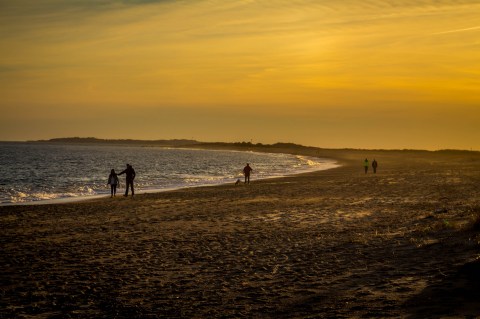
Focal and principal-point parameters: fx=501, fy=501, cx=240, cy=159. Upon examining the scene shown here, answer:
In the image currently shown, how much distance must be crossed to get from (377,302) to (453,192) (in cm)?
2248

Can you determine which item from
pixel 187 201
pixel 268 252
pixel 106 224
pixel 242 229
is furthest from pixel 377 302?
pixel 187 201

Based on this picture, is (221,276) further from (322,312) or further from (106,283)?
(322,312)

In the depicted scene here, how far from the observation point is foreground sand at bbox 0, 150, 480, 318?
803cm

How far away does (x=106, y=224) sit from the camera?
708 inches

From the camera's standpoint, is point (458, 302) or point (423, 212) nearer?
point (458, 302)

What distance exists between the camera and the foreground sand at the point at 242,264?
26.3ft

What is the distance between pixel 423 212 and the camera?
19.5 metres

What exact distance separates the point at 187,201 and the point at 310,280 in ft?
56.1

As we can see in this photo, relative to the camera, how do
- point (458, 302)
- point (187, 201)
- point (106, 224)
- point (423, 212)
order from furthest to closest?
point (187, 201) < point (423, 212) < point (106, 224) < point (458, 302)

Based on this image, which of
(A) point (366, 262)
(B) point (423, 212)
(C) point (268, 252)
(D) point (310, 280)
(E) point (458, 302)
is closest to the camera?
(E) point (458, 302)

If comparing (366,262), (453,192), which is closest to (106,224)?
(366,262)

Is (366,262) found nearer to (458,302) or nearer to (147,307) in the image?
(458,302)

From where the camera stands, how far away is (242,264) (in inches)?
443

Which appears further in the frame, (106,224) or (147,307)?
(106,224)
